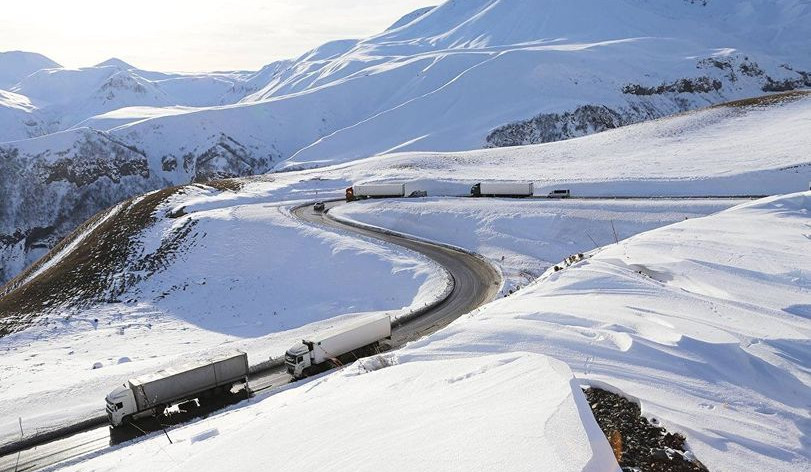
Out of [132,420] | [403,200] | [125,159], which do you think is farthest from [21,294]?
[125,159]

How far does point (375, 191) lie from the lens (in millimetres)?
68750

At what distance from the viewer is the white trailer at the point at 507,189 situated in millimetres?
61844

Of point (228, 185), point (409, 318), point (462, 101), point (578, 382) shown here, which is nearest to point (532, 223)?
point (409, 318)

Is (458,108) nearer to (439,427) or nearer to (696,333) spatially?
(696,333)

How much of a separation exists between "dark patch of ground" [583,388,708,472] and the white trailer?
50567 mm

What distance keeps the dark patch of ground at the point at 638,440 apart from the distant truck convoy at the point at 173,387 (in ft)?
61.0

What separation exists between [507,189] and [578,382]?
52855 mm

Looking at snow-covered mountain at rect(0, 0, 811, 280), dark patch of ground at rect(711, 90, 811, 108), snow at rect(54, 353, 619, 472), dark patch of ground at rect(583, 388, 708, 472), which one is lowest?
dark patch of ground at rect(583, 388, 708, 472)

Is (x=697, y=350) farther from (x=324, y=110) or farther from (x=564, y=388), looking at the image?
(x=324, y=110)

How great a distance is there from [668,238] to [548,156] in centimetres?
6185

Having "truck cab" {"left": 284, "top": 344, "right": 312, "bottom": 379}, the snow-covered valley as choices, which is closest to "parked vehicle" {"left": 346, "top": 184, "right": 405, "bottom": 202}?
the snow-covered valley

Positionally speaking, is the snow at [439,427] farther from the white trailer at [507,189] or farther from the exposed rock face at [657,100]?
the exposed rock face at [657,100]

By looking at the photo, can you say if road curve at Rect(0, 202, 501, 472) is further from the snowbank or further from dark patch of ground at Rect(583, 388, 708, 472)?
dark patch of ground at Rect(583, 388, 708, 472)

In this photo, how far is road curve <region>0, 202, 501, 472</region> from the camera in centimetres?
2172
